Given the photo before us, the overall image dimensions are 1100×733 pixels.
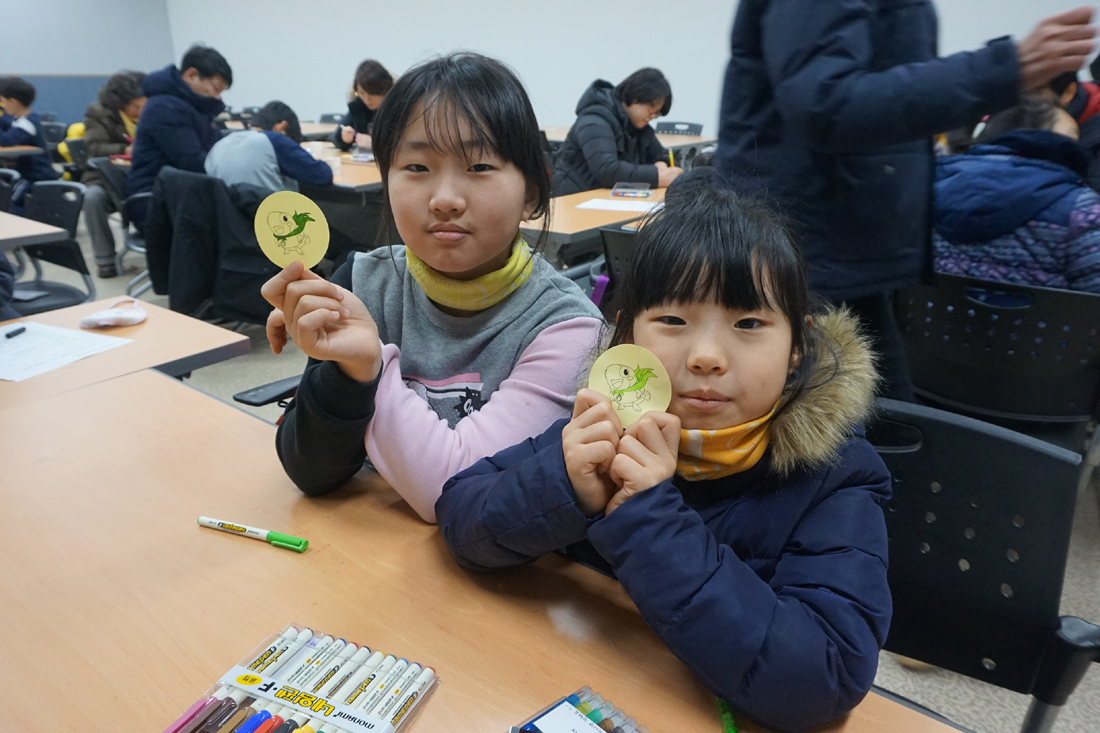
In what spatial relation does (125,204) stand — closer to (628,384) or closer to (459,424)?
(459,424)

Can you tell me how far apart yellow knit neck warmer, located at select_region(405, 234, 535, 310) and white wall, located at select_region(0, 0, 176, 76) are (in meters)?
12.0

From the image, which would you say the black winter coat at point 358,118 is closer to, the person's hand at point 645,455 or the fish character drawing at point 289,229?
the fish character drawing at point 289,229

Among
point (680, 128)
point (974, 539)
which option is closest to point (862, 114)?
point (974, 539)

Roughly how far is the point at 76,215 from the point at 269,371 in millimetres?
1045

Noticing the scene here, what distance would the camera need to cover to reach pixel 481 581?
80 cm

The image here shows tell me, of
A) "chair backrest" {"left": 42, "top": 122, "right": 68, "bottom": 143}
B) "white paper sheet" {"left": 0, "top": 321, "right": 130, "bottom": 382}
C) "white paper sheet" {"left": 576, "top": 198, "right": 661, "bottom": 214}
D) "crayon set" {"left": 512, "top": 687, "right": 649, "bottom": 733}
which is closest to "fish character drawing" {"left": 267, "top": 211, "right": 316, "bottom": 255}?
"crayon set" {"left": 512, "top": 687, "right": 649, "bottom": 733}

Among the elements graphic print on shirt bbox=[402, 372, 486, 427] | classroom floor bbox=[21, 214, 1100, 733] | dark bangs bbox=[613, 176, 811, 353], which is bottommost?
classroom floor bbox=[21, 214, 1100, 733]

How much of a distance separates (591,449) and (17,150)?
656 centimetres

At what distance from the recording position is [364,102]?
4707 mm

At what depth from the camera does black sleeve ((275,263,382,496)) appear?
2.88ft

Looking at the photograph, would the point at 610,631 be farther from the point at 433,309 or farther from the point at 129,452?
the point at 129,452

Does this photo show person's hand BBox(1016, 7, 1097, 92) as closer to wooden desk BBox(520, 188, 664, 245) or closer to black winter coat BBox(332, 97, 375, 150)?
wooden desk BBox(520, 188, 664, 245)

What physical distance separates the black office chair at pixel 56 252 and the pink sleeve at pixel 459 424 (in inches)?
90.6

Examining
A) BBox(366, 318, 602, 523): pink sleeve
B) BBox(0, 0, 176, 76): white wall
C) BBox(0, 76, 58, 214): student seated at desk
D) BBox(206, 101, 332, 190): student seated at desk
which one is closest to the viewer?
BBox(366, 318, 602, 523): pink sleeve
